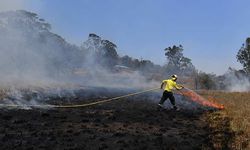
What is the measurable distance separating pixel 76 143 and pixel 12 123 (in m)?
3.73

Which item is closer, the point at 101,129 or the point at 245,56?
the point at 101,129

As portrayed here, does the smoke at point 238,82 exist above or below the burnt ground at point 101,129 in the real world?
above

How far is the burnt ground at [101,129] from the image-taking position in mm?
13422

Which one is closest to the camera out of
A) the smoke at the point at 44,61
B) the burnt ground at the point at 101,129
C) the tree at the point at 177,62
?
the burnt ground at the point at 101,129

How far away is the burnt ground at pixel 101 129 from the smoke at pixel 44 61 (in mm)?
17760

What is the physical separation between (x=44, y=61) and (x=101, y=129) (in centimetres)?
4804

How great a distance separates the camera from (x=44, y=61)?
62750mm

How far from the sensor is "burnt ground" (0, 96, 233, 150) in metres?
13.4

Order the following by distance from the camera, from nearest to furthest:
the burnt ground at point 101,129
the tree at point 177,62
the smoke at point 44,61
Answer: the burnt ground at point 101,129
the smoke at point 44,61
the tree at point 177,62

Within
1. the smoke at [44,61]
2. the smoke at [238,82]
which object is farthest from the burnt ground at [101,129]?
the smoke at [238,82]

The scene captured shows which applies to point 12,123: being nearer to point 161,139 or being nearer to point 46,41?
point 161,139

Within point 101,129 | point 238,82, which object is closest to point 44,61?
point 238,82

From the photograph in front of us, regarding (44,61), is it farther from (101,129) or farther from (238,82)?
(101,129)

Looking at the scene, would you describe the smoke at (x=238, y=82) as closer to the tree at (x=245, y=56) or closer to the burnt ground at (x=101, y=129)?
the tree at (x=245, y=56)
